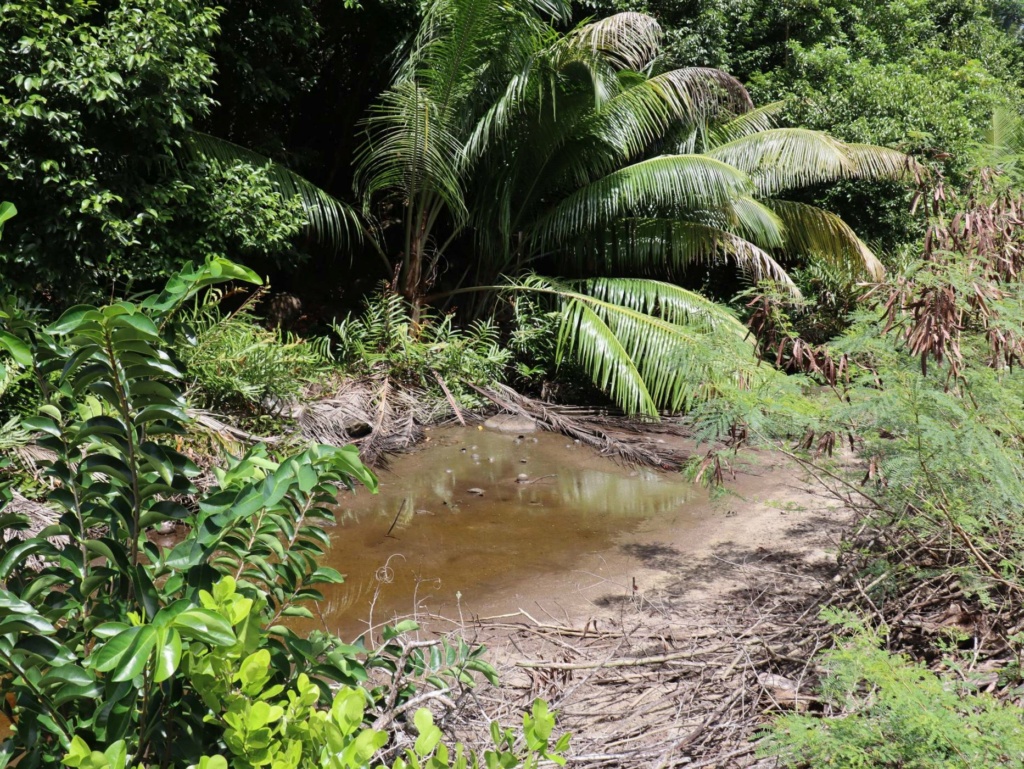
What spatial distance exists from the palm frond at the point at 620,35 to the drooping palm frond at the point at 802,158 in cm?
194

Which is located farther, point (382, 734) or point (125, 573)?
point (125, 573)

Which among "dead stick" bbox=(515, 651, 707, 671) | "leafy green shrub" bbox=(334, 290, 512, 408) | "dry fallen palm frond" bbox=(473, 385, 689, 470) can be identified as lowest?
"dry fallen palm frond" bbox=(473, 385, 689, 470)

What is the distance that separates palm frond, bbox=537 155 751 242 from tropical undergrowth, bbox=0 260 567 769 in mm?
7380

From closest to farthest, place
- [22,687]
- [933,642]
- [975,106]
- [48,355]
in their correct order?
1. [22,687]
2. [48,355]
3. [933,642]
4. [975,106]

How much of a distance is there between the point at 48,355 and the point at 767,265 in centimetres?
841

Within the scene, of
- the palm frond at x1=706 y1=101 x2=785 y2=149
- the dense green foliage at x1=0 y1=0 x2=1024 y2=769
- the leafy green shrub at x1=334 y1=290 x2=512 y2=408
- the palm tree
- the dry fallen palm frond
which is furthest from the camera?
the palm frond at x1=706 y1=101 x2=785 y2=149

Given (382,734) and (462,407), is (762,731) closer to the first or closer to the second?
(382,734)

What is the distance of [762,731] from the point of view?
3082mm

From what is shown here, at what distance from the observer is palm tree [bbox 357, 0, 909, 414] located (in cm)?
841

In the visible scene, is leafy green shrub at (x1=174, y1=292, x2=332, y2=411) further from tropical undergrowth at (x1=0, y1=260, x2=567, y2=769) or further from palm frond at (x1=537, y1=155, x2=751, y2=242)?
tropical undergrowth at (x1=0, y1=260, x2=567, y2=769)

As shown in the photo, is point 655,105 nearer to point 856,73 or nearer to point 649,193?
point 649,193

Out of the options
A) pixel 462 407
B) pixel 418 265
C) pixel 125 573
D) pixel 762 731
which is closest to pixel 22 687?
pixel 125 573

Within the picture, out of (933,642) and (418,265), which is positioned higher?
(418,265)

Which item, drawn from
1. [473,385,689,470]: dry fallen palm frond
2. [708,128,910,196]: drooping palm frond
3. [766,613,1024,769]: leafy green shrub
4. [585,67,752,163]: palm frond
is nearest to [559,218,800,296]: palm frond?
[585,67,752,163]: palm frond
